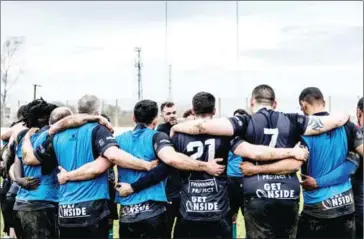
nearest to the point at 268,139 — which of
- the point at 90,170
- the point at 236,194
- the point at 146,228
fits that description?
the point at 146,228

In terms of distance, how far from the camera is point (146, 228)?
19.2 feet

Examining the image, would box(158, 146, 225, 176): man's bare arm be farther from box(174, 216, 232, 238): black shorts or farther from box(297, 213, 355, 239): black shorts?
box(297, 213, 355, 239): black shorts

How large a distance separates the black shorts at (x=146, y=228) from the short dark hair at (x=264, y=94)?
5.60 ft

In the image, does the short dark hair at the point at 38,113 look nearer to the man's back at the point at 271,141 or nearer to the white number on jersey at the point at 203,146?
the white number on jersey at the point at 203,146

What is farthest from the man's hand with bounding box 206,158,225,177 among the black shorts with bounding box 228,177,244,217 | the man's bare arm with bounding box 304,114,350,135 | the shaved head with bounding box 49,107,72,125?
the black shorts with bounding box 228,177,244,217

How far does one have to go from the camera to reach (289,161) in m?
5.62

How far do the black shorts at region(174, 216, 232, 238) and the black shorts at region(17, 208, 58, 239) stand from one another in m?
1.86

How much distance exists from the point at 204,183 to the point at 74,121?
1.65m

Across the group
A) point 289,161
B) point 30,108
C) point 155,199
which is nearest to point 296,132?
point 289,161

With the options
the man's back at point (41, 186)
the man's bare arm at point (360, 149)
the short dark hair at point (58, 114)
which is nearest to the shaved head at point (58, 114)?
the short dark hair at point (58, 114)

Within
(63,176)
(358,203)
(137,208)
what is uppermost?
(63,176)

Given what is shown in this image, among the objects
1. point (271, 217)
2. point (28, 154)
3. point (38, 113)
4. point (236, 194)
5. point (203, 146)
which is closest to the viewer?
point (271, 217)

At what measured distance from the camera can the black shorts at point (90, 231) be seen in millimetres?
5898

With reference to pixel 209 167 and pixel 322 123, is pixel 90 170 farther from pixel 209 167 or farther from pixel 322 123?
pixel 322 123
